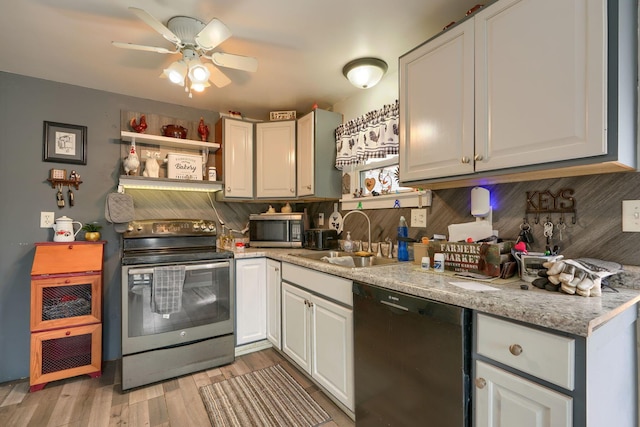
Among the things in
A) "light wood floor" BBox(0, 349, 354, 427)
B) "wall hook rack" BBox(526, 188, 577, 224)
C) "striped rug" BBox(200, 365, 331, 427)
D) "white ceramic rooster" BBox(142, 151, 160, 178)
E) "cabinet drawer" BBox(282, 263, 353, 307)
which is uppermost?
"white ceramic rooster" BBox(142, 151, 160, 178)

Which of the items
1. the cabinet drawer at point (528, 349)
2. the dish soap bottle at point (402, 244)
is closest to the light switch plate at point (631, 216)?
the cabinet drawer at point (528, 349)

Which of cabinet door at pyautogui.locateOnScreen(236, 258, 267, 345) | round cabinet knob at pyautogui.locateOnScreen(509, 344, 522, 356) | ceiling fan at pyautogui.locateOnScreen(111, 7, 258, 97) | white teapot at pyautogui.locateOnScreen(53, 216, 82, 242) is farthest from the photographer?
cabinet door at pyautogui.locateOnScreen(236, 258, 267, 345)

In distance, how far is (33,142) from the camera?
2.34 m

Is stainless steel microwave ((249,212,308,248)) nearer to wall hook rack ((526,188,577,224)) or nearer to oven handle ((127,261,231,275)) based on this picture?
oven handle ((127,261,231,275))

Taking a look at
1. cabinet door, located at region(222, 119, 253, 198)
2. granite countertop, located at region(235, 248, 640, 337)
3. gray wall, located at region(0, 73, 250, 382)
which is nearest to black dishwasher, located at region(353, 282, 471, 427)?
granite countertop, located at region(235, 248, 640, 337)

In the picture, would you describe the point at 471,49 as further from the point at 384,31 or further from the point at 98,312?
the point at 98,312

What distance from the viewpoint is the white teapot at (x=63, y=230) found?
90.3 inches

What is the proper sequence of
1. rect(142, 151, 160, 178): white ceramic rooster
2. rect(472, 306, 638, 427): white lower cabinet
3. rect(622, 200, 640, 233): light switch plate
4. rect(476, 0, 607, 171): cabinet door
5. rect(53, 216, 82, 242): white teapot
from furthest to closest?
1. rect(142, 151, 160, 178): white ceramic rooster
2. rect(53, 216, 82, 242): white teapot
3. rect(622, 200, 640, 233): light switch plate
4. rect(476, 0, 607, 171): cabinet door
5. rect(472, 306, 638, 427): white lower cabinet

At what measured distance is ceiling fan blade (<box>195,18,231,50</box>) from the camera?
57.7 inches

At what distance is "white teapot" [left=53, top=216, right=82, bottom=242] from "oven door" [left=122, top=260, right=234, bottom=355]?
2.26 feet

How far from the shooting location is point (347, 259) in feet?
7.65

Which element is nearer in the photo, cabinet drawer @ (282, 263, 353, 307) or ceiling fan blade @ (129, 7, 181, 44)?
ceiling fan blade @ (129, 7, 181, 44)

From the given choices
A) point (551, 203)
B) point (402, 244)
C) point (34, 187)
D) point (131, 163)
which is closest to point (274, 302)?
point (402, 244)

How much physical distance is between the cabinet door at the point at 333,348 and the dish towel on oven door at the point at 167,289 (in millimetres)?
1037
